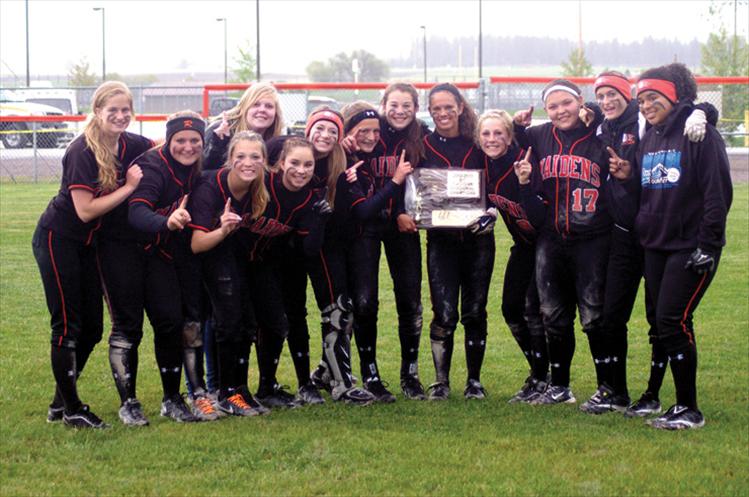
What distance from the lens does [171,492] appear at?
16.1 ft

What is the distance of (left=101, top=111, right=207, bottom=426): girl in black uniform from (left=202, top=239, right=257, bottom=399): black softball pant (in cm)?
17

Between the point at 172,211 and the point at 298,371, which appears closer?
the point at 172,211

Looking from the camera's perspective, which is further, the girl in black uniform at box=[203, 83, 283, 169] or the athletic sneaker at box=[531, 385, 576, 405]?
the athletic sneaker at box=[531, 385, 576, 405]

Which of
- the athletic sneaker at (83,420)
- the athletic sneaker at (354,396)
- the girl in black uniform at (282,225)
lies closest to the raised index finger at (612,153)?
the girl in black uniform at (282,225)

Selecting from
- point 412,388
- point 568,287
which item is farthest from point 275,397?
point 568,287

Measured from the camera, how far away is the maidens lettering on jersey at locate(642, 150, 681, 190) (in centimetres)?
588

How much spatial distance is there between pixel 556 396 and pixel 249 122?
2559 millimetres

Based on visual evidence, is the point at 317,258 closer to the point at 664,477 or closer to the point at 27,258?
the point at 664,477

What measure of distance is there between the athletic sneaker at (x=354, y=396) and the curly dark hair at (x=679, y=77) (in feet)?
8.35

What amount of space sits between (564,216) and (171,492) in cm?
285

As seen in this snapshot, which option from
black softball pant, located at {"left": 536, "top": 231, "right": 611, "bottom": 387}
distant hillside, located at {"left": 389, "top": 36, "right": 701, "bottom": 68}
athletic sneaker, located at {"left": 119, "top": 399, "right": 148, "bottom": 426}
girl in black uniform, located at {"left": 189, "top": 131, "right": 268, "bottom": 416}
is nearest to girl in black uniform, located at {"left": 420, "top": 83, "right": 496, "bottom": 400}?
black softball pant, located at {"left": 536, "top": 231, "right": 611, "bottom": 387}

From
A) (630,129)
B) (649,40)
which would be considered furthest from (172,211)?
(649,40)

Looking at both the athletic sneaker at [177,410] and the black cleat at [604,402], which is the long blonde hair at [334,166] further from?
the black cleat at [604,402]

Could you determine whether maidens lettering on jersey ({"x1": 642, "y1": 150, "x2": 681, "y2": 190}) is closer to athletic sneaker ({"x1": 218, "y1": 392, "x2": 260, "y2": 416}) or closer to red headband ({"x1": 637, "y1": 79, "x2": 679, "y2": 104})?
red headband ({"x1": 637, "y1": 79, "x2": 679, "y2": 104})
